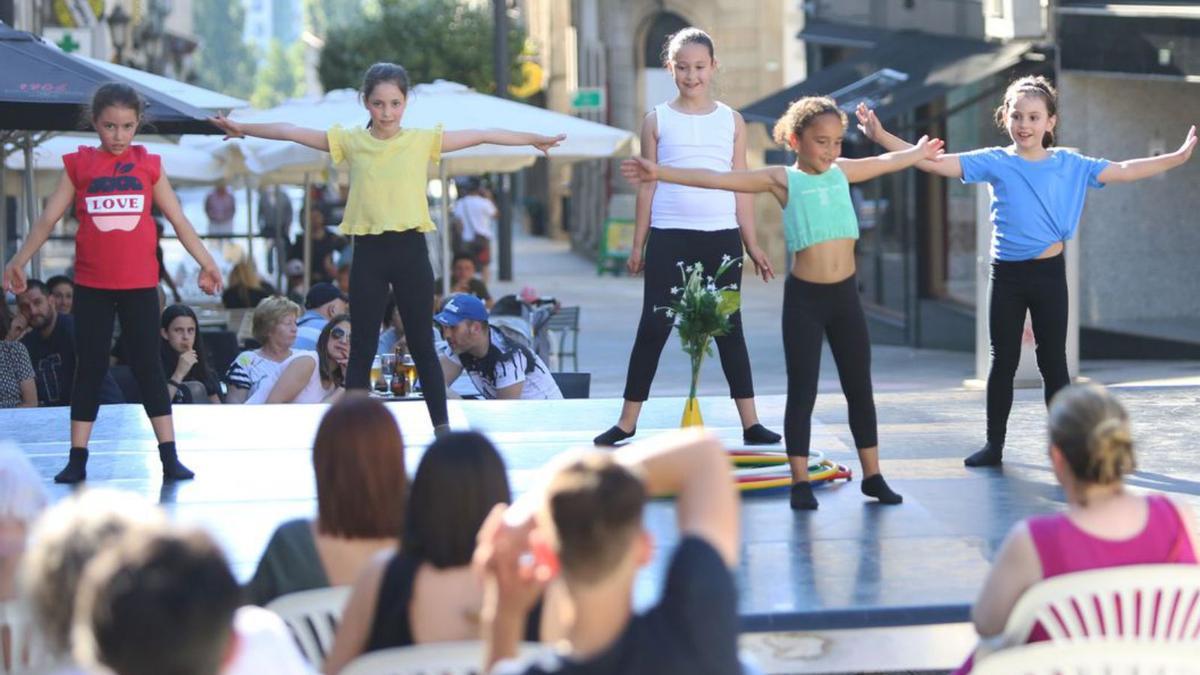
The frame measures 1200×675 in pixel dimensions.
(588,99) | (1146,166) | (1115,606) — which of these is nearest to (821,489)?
(1146,166)

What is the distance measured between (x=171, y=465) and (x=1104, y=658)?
15.1 feet

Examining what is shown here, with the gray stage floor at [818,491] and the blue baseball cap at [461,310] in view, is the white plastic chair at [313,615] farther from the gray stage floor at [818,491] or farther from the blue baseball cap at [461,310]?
the blue baseball cap at [461,310]

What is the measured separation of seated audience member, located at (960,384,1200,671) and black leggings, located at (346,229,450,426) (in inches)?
155

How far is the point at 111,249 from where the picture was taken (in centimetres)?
712

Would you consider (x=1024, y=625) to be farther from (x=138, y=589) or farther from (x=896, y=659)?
(x=138, y=589)

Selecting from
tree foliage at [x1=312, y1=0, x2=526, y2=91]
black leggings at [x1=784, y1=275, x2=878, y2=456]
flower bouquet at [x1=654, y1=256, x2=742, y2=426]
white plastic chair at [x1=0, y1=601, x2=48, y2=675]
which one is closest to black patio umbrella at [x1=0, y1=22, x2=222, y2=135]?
flower bouquet at [x1=654, y1=256, x2=742, y2=426]

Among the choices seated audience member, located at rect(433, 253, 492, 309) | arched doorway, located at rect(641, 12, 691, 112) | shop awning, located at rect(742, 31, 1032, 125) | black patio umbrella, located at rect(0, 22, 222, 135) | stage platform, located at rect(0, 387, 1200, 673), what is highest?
arched doorway, located at rect(641, 12, 691, 112)

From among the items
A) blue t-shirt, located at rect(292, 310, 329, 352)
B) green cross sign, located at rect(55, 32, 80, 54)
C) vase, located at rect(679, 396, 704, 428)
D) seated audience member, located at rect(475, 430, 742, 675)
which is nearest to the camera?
seated audience member, located at rect(475, 430, 742, 675)

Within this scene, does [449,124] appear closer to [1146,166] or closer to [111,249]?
[111,249]

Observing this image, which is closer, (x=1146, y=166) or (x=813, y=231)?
(x=813, y=231)

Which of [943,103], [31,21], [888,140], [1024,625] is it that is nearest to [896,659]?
[1024,625]

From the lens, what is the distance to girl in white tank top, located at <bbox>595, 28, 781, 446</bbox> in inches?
303

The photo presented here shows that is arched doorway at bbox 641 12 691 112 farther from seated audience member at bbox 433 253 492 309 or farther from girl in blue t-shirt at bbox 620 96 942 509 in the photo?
girl in blue t-shirt at bbox 620 96 942 509

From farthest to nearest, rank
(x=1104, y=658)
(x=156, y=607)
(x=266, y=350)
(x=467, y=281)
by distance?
(x=467, y=281)
(x=266, y=350)
(x=1104, y=658)
(x=156, y=607)
